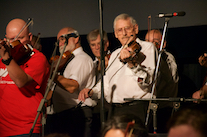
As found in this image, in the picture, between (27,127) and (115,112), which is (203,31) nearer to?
(115,112)

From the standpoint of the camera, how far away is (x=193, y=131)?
67cm

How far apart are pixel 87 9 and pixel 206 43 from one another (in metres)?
1.68

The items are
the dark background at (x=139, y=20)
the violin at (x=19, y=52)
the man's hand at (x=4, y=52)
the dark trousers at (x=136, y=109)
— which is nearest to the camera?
the man's hand at (x=4, y=52)

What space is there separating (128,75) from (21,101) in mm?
873

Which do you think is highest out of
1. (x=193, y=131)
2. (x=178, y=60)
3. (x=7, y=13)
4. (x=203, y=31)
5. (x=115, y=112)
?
(x=7, y=13)

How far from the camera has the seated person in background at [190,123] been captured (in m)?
0.67

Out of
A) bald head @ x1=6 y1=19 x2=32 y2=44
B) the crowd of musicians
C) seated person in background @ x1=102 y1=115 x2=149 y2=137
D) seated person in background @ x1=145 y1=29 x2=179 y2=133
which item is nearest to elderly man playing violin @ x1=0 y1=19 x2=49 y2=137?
the crowd of musicians

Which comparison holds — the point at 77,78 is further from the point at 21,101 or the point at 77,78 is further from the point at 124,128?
the point at 124,128

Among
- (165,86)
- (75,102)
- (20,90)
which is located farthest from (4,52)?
(165,86)

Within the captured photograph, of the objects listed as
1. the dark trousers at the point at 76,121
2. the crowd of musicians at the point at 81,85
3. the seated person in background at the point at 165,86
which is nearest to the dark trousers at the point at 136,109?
the crowd of musicians at the point at 81,85

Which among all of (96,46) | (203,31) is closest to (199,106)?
→ (96,46)

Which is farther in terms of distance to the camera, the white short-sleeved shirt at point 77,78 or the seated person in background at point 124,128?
the white short-sleeved shirt at point 77,78

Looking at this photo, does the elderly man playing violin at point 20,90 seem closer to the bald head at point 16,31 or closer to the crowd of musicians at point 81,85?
the crowd of musicians at point 81,85

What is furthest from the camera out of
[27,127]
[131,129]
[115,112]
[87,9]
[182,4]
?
[87,9]
